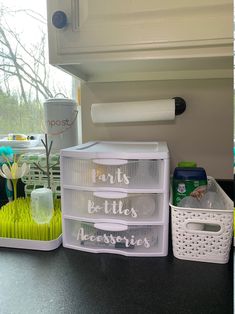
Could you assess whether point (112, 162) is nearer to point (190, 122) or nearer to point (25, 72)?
point (190, 122)

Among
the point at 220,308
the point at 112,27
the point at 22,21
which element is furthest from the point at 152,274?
the point at 22,21

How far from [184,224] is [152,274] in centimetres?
14

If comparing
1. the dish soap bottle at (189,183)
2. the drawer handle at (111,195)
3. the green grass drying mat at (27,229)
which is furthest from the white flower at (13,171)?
the dish soap bottle at (189,183)

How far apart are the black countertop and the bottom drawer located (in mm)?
18

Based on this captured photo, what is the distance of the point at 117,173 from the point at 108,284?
10.1 inches

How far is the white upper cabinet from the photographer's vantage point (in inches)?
23.2

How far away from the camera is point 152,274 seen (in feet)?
1.89

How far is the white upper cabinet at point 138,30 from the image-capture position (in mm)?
588

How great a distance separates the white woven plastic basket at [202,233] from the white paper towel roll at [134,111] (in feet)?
1.19

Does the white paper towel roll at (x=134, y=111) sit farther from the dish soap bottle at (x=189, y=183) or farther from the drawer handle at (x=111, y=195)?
the drawer handle at (x=111, y=195)

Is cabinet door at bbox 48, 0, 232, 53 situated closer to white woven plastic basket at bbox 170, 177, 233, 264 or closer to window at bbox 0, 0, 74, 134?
white woven plastic basket at bbox 170, 177, 233, 264

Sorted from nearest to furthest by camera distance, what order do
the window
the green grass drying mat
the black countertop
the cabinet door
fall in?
the black countertop
the cabinet door
the green grass drying mat
the window

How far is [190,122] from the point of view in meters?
0.94

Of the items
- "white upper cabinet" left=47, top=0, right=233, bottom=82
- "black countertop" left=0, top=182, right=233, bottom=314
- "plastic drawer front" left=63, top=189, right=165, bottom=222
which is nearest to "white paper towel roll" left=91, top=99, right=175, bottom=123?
"white upper cabinet" left=47, top=0, right=233, bottom=82
